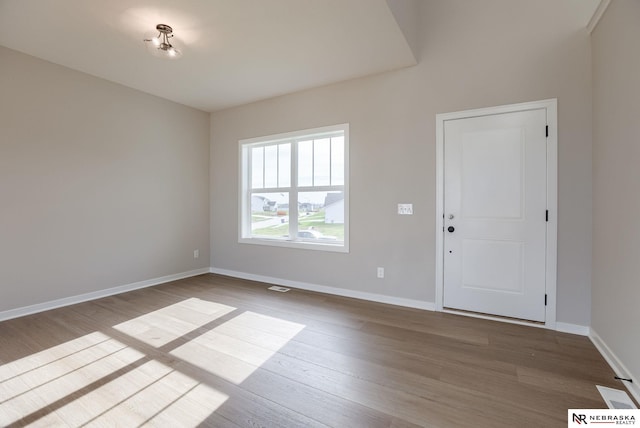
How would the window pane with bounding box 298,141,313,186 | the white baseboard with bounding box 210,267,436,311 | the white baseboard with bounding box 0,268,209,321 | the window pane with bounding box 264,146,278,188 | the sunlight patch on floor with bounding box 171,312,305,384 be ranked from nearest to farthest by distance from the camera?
the sunlight patch on floor with bounding box 171,312,305,384
the white baseboard with bounding box 0,268,209,321
the white baseboard with bounding box 210,267,436,311
the window pane with bounding box 298,141,313,186
the window pane with bounding box 264,146,278,188

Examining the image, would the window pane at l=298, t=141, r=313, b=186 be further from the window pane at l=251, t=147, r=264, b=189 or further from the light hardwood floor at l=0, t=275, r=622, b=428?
the light hardwood floor at l=0, t=275, r=622, b=428

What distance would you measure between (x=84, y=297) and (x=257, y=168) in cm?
279

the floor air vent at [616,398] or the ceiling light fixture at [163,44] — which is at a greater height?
the ceiling light fixture at [163,44]

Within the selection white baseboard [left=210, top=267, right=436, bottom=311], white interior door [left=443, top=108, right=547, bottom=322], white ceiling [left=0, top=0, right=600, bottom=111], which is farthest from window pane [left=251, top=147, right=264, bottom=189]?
white interior door [left=443, top=108, right=547, bottom=322]

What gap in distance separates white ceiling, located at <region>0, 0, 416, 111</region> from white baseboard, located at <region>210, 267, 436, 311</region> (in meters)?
2.69

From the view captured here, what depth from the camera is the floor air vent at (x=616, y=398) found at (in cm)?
166

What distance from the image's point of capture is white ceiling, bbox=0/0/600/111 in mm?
2332

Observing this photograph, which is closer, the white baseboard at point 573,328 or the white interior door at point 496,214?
the white baseboard at point 573,328

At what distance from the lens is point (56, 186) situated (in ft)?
10.6

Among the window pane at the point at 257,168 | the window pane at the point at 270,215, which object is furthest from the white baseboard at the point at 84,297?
the window pane at the point at 257,168

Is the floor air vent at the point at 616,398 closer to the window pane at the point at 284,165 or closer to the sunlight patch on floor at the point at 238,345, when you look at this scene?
the sunlight patch on floor at the point at 238,345

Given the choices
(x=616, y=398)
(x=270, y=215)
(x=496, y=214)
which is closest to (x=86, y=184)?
(x=270, y=215)

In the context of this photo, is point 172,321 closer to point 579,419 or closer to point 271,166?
point 271,166

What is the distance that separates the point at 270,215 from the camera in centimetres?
454
